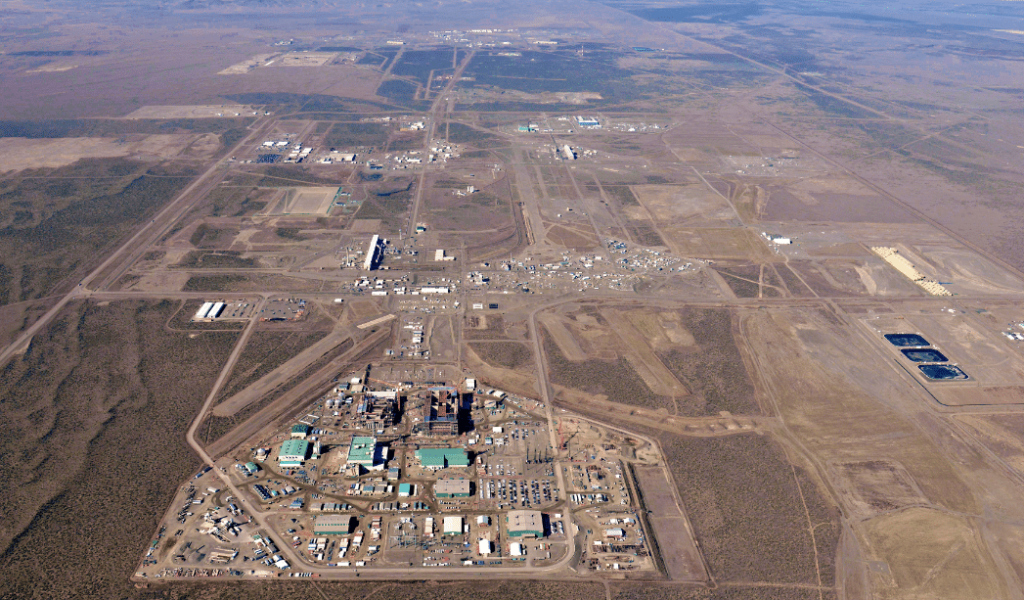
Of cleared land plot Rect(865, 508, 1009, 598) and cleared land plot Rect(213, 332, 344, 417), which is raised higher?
cleared land plot Rect(213, 332, 344, 417)

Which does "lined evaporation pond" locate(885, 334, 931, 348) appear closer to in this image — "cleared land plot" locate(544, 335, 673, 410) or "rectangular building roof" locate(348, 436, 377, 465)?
"cleared land plot" locate(544, 335, 673, 410)

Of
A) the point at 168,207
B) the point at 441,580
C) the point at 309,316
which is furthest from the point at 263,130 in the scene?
the point at 441,580

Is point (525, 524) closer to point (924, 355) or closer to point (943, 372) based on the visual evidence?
point (943, 372)

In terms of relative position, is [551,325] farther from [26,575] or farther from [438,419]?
[26,575]

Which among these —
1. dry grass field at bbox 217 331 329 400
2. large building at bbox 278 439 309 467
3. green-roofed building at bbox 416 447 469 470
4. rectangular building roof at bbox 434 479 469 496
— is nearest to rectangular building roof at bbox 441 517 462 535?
rectangular building roof at bbox 434 479 469 496

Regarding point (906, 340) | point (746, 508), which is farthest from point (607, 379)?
point (906, 340)

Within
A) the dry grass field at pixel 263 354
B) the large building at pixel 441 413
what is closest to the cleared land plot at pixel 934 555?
the large building at pixel 441 413

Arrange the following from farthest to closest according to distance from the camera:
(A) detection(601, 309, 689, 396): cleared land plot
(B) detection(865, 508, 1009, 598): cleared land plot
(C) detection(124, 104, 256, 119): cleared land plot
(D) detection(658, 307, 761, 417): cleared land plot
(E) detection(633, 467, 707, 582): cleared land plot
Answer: (C) detection(124, 104, 256, 119): cleared land plot → (A) detection(601, 309, 689, 396): cleared land plot → (D) detection(658, 307, 761, 417): cleared land plot → (E) detection(633, 467, 707, 582): cleared land plot → (B) detection(865, 508, 1009, 598): cleared land plot
